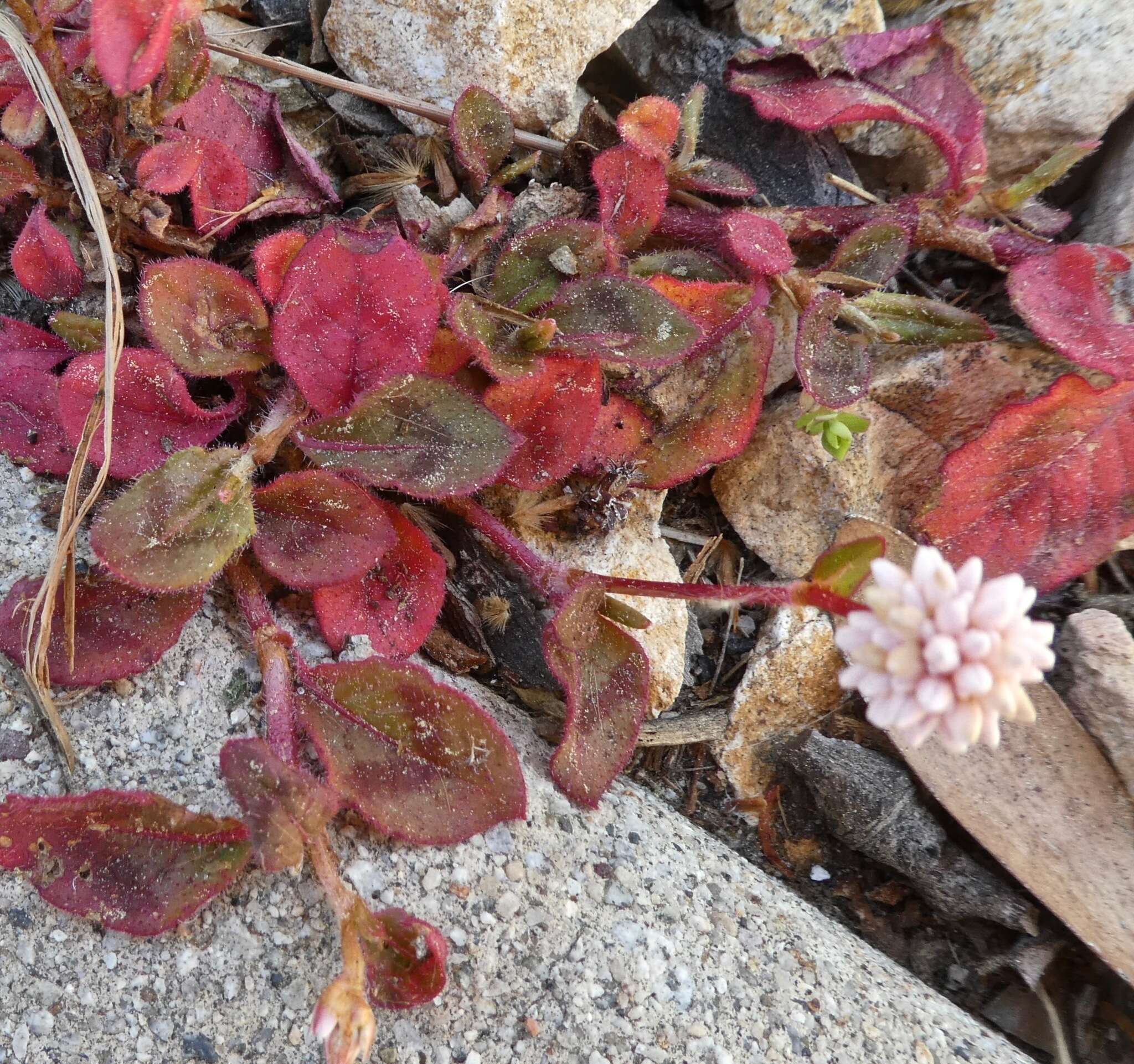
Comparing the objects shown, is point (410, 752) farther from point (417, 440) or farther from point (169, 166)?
point (169, 166)

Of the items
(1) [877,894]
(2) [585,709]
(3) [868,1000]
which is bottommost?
(1) [877,894]

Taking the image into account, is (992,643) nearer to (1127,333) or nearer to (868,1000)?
(868,1000)

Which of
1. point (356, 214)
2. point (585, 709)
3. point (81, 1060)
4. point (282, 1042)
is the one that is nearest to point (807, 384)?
point (585, 709)

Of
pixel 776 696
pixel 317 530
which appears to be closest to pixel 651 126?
pixel 317 530

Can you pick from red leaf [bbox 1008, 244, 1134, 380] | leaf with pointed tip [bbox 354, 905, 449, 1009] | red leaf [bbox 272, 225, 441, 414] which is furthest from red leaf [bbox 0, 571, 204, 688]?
red leaf [bbox 1008, 244, 1134, 380]

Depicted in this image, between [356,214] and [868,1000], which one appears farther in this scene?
[356,214]

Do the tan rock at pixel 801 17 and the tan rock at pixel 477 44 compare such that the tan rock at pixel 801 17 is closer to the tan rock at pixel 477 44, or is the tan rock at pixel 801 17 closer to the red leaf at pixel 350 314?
the tan rock at pixel 477 44

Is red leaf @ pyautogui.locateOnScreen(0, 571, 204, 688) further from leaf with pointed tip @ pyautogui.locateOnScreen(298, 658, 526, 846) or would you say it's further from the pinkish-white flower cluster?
the pinkish-white flower cluster

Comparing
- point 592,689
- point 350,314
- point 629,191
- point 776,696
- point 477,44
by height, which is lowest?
point 776,696
